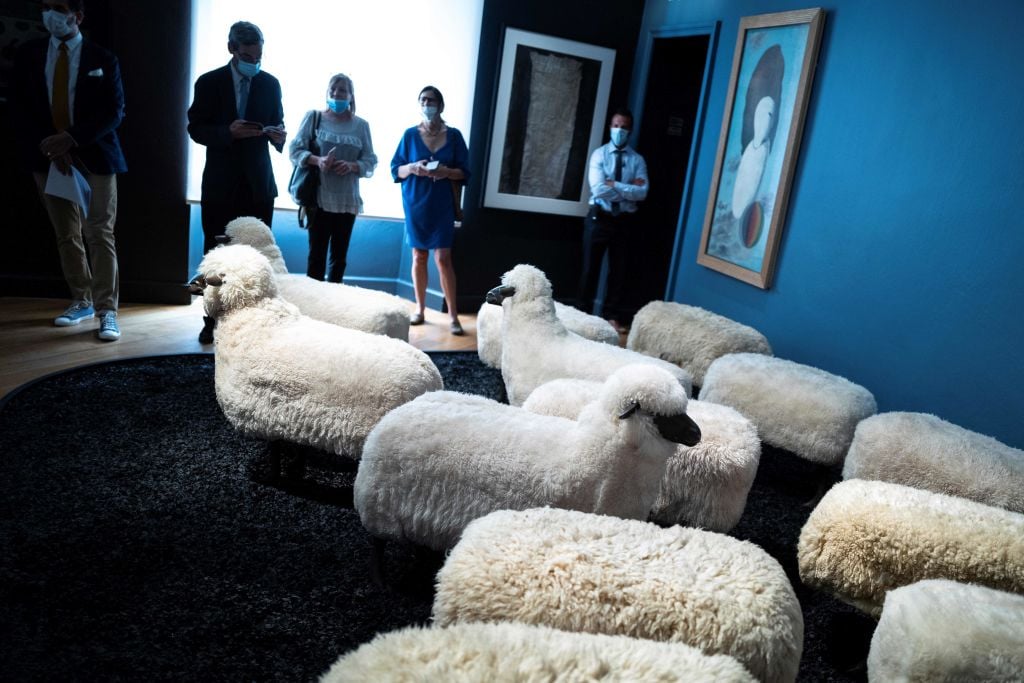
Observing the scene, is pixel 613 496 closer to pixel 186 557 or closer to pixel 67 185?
pixel 186 557

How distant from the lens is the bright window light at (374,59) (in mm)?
6051

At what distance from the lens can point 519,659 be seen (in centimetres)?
152

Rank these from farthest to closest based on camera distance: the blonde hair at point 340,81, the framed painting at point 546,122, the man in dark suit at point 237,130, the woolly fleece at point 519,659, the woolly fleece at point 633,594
Result: 1. the framed painting at point 546,122
2. the blonde hair at point 340,81
3. the man in dark suit at point 237,130
4. the woolly fleece at point 633,594
5. the woolly fleece at point 519,659

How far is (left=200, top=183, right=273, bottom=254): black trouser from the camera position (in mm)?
5023

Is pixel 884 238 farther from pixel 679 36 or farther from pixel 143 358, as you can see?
pixel 143 358

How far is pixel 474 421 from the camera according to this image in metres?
2.62

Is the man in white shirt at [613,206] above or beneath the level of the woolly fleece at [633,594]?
above

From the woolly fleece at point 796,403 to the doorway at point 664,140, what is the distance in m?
2.46

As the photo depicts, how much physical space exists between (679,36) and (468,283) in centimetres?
264

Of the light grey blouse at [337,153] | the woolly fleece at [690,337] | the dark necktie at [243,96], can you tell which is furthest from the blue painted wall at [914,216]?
the dark necktie at [243,96]

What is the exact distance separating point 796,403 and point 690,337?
1058 mm

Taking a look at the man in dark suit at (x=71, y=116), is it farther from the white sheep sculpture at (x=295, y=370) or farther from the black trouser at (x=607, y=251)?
the black trouser at (x=607, y=251)

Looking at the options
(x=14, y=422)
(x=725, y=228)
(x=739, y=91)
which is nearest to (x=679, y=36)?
(x=739, y=91)

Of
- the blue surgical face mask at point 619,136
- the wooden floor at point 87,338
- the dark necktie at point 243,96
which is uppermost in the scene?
the blue surgical face mask at point 619,136
